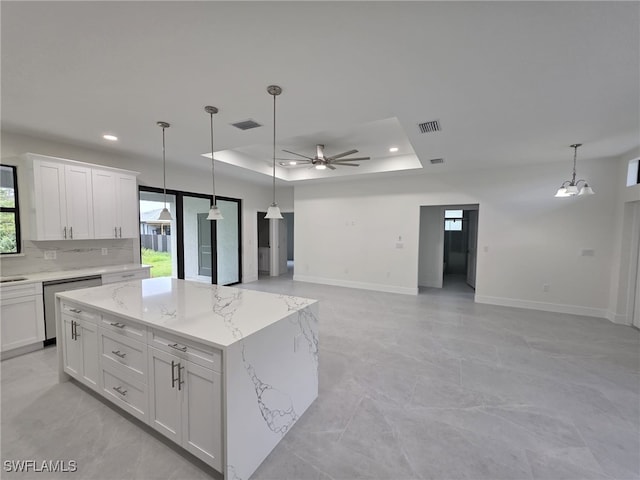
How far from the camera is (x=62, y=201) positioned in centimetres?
347

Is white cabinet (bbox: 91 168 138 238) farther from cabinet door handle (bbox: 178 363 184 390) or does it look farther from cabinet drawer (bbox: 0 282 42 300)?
cabinet door handle (bbox: 178 363 184 390)

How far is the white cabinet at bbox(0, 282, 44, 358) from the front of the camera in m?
2.89

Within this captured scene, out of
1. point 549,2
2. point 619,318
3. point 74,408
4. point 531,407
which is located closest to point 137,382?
point 74,408

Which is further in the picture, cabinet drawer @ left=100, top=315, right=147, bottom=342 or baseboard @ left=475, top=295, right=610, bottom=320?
baseboard @ left=475, top=295, right=610, bottom=320

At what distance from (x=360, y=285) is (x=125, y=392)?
17.4 feet

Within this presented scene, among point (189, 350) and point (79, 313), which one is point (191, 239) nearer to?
point (79, 313)

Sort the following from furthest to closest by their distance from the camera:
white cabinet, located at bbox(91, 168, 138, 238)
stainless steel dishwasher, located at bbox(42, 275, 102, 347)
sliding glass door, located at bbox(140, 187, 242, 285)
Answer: sliding glass door, located at bbox(140, 187, 242, 285) < white cabinet, located at bbox(91, 168, 138, 238) < stainless steel dishwasher, located at bbox(42, 275, 102, 347)

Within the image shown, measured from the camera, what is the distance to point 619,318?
14.0 ft

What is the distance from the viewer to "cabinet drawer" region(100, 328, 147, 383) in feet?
6.07

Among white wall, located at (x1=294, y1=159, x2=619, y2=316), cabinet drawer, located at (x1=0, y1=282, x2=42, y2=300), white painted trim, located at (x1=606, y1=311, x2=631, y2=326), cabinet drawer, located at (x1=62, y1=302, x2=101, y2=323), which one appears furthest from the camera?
white wall, located at (x1=294, y1=159, x2=619, y2=316)

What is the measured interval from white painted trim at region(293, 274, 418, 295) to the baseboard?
1.41 meters

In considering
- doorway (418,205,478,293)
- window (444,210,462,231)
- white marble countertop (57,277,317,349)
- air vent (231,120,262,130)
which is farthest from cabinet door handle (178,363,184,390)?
window (444,210,462,231)

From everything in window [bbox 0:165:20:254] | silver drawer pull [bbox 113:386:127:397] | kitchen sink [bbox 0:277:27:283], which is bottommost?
silver drawer pull [bbox 113:386:127:397]

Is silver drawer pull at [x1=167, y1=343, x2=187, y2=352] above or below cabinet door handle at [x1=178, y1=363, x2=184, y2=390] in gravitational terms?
above
